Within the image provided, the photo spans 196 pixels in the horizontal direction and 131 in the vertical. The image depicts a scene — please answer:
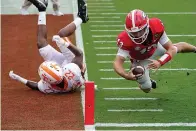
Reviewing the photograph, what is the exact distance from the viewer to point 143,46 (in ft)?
25.4

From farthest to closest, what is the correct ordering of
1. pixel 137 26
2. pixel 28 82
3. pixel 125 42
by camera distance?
pixel 28 82 < pixel 125 42 < pixel 137 26

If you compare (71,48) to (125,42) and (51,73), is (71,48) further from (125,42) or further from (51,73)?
(125,42)

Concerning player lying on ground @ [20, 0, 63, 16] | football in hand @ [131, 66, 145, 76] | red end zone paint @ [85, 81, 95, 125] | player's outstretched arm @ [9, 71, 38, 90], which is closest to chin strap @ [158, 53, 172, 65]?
football in hand @ [131, 66, 145, 76]

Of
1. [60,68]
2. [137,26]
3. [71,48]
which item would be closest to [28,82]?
[60,68]

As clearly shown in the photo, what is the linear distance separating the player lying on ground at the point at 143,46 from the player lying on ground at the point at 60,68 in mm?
838

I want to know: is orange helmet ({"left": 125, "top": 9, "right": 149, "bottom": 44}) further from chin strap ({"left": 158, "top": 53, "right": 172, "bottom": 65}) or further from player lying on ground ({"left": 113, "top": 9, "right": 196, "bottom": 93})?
chin strap ({"left": 158, "top": 53, "right": 172, "bottom": 65})

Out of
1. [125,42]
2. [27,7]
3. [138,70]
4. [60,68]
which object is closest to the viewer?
[138,70]

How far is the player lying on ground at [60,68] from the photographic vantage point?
26.7 feet

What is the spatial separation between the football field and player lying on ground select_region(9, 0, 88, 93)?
0.47 metres

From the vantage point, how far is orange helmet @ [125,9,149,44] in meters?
7.27

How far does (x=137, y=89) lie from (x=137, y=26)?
169 cm

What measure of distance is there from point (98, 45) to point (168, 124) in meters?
5.30

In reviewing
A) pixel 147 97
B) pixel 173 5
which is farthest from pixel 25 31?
pixel 147 97

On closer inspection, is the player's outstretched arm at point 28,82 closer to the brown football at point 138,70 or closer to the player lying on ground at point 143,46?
the player lying on ground at point 143,46
